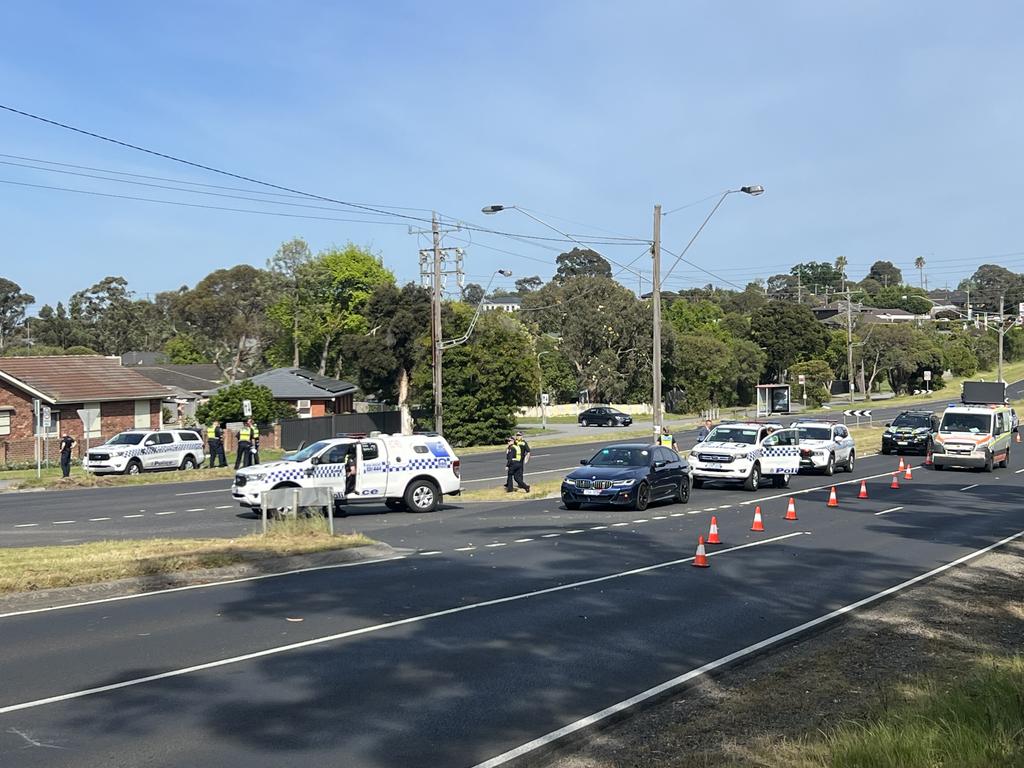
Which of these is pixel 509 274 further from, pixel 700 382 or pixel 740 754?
pixel 700 382

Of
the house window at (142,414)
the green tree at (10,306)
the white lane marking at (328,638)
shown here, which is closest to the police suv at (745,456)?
the white lane marking at (328,638)

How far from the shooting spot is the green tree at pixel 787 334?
334ft

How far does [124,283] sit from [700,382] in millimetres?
65197

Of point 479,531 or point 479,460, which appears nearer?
point 479,531

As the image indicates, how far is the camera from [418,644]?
34.0 feet

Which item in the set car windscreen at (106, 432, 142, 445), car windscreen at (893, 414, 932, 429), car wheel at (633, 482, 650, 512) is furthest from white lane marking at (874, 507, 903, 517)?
car windscreen at (106, 432, 142, 445)

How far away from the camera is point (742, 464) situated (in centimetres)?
2919

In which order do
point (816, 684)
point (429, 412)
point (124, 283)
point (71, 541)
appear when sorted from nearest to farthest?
point (816, 684) < point (71, 541) < point (429, 412) < point (124, 283)

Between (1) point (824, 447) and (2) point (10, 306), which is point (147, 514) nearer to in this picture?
(1) point (824, 447)

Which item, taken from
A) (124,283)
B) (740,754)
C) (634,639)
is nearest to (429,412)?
(634,639)

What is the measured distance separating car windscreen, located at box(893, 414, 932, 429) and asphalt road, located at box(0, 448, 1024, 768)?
27.5m

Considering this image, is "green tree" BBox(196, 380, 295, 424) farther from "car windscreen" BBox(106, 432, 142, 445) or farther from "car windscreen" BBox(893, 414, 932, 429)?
"car windscreen" BBox(893, 414, 932, 429)

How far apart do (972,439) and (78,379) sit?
130 feet

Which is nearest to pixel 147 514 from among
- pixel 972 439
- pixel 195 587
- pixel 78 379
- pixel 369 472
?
pixel 369 472
